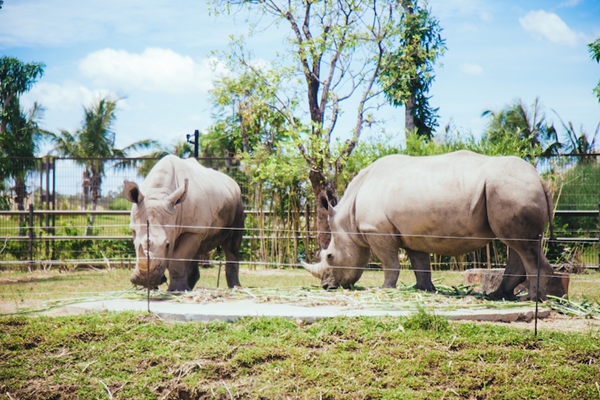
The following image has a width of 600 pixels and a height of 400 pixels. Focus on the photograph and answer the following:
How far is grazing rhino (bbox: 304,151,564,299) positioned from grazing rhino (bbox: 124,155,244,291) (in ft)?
5.08

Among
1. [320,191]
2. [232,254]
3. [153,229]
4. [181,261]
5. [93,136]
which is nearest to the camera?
[153,229]

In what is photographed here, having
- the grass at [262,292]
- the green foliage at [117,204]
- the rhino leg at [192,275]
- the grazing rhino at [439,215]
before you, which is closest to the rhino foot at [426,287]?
the grazing rhino at [439,215]

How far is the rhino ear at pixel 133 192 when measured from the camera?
27.9ft

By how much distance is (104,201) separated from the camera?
17.5 m

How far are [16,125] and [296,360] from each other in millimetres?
24180

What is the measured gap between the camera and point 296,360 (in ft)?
20.6

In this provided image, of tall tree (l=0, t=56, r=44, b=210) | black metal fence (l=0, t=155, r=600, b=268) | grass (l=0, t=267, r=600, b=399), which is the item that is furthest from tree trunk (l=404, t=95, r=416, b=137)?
grass (l=0, t=267, r=600, b=399)

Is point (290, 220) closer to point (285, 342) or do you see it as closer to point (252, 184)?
point (252, 184)

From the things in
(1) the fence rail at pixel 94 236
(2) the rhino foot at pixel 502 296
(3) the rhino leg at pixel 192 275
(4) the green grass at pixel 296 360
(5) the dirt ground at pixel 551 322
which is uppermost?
(1) the fence rail at pixel 94 236

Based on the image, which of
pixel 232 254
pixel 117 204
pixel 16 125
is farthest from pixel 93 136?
pixel 232 254

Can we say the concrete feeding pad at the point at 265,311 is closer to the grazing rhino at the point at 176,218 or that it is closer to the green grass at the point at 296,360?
the green grass at the point at 296,360

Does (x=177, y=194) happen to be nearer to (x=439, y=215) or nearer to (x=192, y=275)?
(x=192, y=275)

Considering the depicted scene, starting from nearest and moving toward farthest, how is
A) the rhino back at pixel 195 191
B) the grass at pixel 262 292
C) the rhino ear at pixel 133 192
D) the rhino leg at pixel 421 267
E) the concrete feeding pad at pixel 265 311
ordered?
the concrete feeding pad at pixel 265 311 < the grass at pixel 262 292 < the rhino ear at pixel 133 192 < the rhino back at pixel 195 191 < the rhino leg at pixel 421 267

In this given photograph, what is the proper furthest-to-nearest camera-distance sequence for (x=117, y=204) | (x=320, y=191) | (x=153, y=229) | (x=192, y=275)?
(x=117, y=204) → (x=320, y=191) → (x=192, y=275) → (x=153, y=229)
